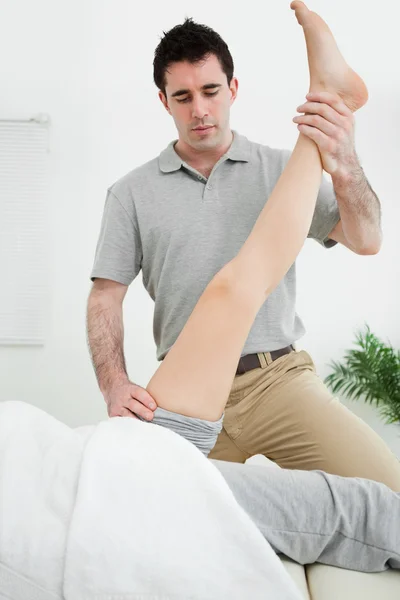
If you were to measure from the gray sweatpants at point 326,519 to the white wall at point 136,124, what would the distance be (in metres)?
2.85

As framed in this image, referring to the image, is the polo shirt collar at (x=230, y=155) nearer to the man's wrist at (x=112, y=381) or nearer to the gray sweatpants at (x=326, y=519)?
the man's wrist at (x=112, y=381)

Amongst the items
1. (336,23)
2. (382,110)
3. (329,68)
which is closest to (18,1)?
(336,23)

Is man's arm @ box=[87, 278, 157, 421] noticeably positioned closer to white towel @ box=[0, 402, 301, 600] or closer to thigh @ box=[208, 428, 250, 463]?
thigh @ box=[208, 428, 250, 463]

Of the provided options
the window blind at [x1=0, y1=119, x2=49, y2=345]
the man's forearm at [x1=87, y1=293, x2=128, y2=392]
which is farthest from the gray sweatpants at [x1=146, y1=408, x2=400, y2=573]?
the window blind at [x1=0, y1=119, x2=49, y2=345]

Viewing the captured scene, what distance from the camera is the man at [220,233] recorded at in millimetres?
1899

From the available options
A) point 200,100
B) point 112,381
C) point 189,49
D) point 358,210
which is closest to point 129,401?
point 112,381

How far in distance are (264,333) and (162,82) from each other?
846mm

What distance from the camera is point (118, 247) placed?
7.25 ft

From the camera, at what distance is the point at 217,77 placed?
2.16 m

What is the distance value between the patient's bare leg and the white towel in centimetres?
43

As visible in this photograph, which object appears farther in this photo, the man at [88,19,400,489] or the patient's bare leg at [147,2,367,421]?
the man at [88,19,400,489]

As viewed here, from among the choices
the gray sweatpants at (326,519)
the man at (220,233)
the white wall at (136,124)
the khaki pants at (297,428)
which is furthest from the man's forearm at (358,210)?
the white wall at (136,124)

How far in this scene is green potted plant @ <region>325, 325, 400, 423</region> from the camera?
12.0ft

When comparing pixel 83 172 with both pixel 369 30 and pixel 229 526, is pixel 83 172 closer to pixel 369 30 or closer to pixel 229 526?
pixel 369 30
